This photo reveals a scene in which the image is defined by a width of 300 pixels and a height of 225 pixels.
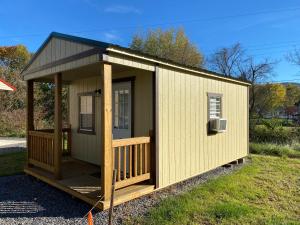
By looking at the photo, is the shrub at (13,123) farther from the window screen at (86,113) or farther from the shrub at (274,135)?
the shrub at (274,135)

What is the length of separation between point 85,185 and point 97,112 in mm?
2389

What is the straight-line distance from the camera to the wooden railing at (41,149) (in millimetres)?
5246

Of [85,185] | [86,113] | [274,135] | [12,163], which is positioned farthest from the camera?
[274,135]

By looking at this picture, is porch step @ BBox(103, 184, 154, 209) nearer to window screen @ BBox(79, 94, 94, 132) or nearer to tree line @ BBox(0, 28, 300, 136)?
window screen @ BBox(79, 94, 94, 132)

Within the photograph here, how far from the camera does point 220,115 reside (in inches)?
266

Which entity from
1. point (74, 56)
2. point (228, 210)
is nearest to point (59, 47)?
point (74, 56)

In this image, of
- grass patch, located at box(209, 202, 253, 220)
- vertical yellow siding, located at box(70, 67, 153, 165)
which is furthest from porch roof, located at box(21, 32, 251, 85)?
grass patch, located at box(209, 202, 253, 220)

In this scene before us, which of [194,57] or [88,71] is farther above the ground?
[194,57]

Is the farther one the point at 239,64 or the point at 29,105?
the point at 239,64

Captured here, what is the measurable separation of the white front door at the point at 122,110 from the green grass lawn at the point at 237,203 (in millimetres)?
1989

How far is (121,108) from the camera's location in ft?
19.3

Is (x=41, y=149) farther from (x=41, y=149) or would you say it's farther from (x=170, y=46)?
(x=170, y=46)

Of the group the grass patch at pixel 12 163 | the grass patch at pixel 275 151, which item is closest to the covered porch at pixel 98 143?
the grass patch at pixel 12 163

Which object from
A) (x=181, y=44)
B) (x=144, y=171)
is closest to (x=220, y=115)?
(x=144, y=171)
